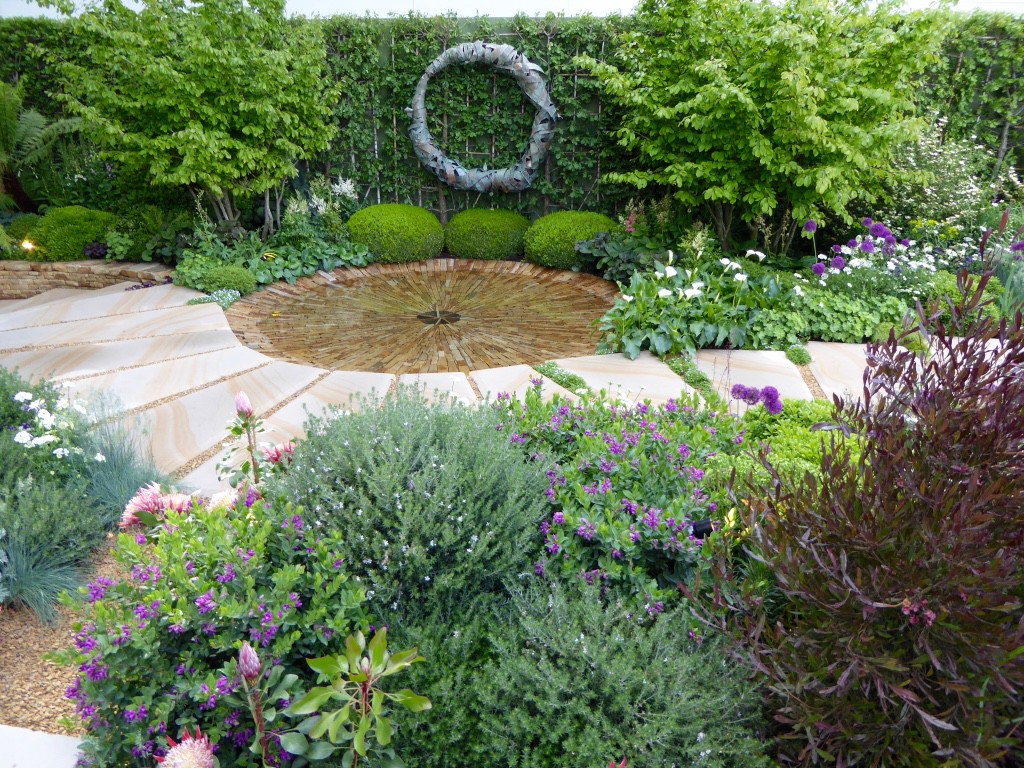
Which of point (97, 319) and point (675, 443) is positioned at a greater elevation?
point (675, 443)

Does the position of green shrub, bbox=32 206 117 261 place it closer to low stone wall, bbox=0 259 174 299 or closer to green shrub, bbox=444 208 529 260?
low stone wall, bbox=0 259 174 299

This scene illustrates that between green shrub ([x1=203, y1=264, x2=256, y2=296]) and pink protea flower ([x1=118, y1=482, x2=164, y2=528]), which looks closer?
pink protea flower ([x1=118, y1=482, x2=164, y2=528])

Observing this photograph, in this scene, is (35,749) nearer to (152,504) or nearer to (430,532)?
(152,504)

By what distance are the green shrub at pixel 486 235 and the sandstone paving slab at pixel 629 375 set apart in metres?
2.94

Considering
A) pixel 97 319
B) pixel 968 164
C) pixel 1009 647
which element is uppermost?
pixel 968 164

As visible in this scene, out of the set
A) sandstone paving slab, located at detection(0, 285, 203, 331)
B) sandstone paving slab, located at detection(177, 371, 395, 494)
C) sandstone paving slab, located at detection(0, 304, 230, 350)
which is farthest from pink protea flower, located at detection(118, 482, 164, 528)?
sandstone paving slab, located at detection(0, 285, 203, 331)

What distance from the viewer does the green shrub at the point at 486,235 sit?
22.9ft

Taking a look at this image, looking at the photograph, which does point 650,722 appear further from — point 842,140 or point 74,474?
point 842,140

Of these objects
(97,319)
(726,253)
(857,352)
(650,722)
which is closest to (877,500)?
(650,722)

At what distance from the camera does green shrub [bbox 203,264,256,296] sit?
5703 mm

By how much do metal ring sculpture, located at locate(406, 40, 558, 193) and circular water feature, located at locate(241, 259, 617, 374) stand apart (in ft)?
3.10

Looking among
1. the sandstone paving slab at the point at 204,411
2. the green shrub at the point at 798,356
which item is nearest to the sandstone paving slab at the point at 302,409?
the sandstone paving slab at the point at 204,411

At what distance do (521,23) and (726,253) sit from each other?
10.3 feet

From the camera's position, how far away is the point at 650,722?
1.45 meters
